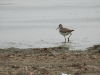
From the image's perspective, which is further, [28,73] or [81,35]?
[81,35]

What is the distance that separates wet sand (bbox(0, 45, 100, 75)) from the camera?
8.01 meters

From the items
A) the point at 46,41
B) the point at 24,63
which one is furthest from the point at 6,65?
the point at 46,41

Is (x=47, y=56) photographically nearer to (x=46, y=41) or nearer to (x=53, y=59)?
(x=53, y=59)

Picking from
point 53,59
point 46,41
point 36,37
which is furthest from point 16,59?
point 36,37

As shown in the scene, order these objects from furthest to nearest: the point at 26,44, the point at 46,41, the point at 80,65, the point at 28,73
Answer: the point at 46,41 < the point at 26,44 < the point at 80,65 < the point at 28,73

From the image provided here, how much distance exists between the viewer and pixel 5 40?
1470cm

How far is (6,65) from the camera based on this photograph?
8.89m

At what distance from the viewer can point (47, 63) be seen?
9.20m

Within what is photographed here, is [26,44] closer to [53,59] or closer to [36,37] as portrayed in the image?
Answer: [36,37]

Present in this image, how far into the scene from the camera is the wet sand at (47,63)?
8008 millimetres

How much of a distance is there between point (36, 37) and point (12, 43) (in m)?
2.22

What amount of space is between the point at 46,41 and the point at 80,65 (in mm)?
5915

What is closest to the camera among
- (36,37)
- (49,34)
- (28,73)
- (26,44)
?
(28,73)

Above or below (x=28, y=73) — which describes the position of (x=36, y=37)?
above
